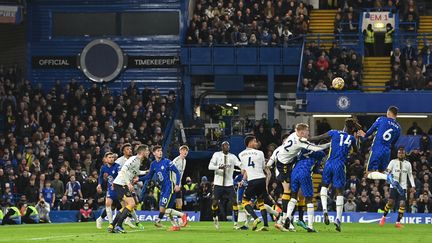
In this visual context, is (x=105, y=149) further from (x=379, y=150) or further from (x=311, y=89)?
(x=379, y=150)

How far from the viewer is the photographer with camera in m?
45.0

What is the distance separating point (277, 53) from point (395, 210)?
14090 mm

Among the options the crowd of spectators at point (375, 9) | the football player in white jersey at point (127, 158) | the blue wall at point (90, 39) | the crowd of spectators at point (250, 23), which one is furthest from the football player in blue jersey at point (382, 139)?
the blue wall at point (90, 39)

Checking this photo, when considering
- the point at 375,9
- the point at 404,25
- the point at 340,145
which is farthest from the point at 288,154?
the point at 404,25

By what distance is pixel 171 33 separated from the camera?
58.7 metres

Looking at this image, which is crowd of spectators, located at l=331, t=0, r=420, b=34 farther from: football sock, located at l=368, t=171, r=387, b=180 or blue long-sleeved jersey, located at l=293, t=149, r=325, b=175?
blue long-sleeved jersey, located at l=293, t=149, r=325, b=175

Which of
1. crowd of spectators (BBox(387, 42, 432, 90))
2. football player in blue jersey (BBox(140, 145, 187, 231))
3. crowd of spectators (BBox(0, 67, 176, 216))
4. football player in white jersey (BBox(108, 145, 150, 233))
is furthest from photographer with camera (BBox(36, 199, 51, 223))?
crowd of spectators (BBox(387, 42, 432, 90))

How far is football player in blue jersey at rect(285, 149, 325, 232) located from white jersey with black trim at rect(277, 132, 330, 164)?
214 mm

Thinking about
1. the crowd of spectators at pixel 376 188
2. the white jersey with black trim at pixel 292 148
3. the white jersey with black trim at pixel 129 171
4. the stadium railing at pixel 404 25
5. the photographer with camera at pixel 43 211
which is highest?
the stadium railing at pixel 404 25

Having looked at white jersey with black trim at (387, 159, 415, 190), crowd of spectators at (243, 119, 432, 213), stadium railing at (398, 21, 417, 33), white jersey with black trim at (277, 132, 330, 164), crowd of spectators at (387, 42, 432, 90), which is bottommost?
crowd of spectators at (243, 119, 432, 213)

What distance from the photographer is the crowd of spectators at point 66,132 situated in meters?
46.3

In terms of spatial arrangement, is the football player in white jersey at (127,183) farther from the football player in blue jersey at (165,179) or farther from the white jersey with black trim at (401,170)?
the white jersey with black trim at (401,170)

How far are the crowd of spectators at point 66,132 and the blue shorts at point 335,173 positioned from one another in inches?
665

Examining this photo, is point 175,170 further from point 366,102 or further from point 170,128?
point 170,128
